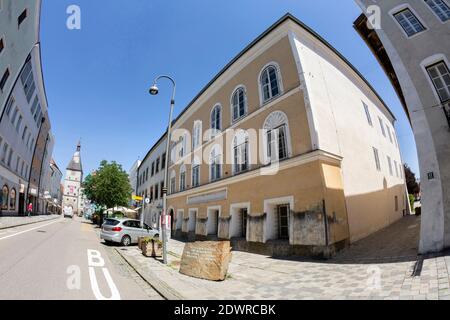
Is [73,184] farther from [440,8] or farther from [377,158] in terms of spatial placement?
[440,8]

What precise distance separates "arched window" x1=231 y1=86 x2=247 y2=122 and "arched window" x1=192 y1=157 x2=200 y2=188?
5.57m

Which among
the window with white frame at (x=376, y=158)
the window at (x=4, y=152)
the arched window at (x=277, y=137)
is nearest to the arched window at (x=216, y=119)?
the arched window at (x=277, y=137)

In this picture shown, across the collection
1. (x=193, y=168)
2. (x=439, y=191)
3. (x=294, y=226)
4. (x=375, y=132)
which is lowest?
(x=294, y=226)

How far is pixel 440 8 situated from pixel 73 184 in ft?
379

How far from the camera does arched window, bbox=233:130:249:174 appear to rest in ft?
45.6

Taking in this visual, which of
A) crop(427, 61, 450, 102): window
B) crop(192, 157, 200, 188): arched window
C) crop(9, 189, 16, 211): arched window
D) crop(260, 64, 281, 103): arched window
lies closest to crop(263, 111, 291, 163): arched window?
crop(260, 64, 281, 103): arched window

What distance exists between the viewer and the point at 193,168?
20.1 metres

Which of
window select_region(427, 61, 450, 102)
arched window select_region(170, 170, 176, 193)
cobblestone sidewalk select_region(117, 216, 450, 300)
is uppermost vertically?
window select_region(427, 61, 450, 102)

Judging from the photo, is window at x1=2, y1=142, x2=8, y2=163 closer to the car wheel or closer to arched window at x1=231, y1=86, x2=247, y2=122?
the car wheel

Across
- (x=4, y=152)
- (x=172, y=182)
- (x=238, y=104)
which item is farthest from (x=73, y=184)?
Result: (x=238, y=104)
